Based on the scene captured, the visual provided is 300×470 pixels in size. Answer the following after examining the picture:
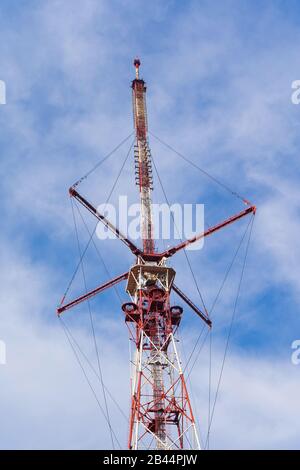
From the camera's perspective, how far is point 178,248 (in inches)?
3374

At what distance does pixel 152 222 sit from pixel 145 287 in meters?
8.70

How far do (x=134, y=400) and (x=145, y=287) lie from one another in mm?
14124

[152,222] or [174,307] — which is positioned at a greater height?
[152,222]
